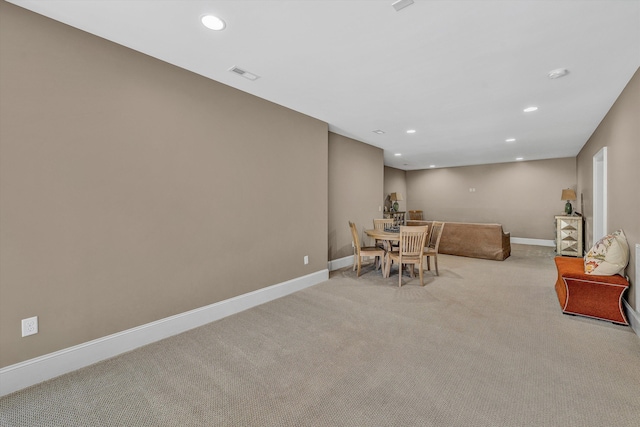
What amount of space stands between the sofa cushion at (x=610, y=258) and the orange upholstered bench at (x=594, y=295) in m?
0.07

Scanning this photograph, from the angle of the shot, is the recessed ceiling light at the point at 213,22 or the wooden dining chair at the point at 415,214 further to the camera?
the wooden dining chair at the point at 415,214

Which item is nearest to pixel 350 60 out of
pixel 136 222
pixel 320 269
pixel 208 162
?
pixel 208 162

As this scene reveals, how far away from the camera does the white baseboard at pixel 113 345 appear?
6.33 ft

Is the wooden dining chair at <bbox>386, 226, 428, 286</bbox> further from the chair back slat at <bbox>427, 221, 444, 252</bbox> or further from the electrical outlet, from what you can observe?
the electrical outlet

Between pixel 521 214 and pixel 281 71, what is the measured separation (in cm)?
906

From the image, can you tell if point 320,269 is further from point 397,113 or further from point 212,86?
point 212,86

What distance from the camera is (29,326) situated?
1984 millimetres

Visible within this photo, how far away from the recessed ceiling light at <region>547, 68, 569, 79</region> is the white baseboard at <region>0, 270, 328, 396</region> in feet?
13.3

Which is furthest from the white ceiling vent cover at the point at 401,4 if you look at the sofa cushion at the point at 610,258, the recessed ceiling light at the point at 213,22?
the sofa cushion at the point at 610,258

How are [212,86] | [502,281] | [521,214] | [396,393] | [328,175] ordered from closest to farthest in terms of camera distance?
[396,393], [212,86], [502,281], [328,175], [521,214]

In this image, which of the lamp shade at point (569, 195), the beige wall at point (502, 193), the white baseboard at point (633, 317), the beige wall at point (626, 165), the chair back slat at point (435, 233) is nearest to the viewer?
the white baseboard at point (633, 317)

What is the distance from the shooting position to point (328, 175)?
198 inches

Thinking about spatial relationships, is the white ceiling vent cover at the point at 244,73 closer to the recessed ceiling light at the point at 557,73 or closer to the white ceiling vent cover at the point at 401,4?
the white ceiling vent cover at the point at 401,4

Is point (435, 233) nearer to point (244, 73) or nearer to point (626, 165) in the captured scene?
point (626, 165)
